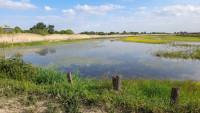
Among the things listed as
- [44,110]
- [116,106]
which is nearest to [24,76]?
[44,110]

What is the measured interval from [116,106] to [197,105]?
207cm

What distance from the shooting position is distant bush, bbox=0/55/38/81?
5332mm

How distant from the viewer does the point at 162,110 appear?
322 centimetres

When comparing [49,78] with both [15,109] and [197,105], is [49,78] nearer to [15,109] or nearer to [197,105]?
[15,109]

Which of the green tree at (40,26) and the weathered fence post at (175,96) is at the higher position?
the green tree at (40,26)

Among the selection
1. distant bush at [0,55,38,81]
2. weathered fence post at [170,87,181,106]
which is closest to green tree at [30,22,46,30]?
distant bush at [0,55,38,81]

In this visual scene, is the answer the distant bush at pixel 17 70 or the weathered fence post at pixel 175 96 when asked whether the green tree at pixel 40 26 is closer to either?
the distant bush at pixel 17 70

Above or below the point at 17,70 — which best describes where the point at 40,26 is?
above

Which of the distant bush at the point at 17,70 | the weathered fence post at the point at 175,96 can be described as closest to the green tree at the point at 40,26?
the distant bush at the point at 17,70

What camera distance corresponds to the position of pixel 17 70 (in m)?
5.33

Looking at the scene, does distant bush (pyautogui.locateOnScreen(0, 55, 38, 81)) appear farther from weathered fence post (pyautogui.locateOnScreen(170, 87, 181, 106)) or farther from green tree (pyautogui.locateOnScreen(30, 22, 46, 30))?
green tree (pyautogui.locateOnScreen(30, 22, 46, 30))

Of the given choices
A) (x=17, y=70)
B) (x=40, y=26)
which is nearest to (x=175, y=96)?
(x=17, y=70)

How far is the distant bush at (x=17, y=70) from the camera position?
5332 mm

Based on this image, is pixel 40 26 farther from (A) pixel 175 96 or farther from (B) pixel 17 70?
(A) pixel 175 96
